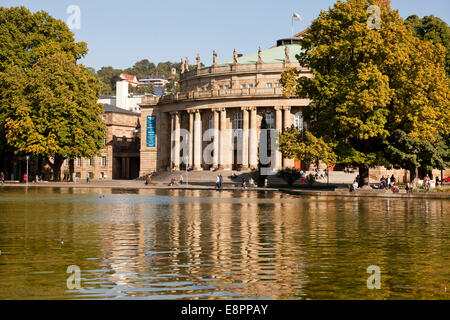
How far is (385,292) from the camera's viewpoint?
10.5m

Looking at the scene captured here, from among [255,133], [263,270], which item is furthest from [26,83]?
[263,270]

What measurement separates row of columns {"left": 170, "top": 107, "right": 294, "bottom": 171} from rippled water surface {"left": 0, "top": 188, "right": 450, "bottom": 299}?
6922 cm

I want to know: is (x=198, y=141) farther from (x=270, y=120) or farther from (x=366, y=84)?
(x=366, y=84)

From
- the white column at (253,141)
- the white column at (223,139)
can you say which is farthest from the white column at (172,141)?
the white column at (253,141)

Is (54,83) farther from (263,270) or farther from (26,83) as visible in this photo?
(263,270)

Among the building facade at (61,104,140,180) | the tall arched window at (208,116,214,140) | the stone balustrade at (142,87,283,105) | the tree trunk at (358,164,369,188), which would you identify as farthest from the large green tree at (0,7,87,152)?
the tree trunk at (358,164,369,188)

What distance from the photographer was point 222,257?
14.6 meters

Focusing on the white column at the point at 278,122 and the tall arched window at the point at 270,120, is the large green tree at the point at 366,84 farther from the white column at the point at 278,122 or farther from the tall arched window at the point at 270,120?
the tall arched window at the point at 270,120

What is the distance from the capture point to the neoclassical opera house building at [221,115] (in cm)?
9550

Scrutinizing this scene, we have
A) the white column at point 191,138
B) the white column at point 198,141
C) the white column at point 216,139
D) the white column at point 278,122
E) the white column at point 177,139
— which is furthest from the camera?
the white column at point 177,139

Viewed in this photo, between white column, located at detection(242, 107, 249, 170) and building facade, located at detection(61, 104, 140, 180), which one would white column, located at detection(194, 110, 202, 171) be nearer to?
white column, located at detection(242, 107, 249, 170)

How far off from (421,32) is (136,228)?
2380 inches

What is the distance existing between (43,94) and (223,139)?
33.5 meters

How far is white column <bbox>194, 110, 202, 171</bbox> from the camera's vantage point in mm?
101188
